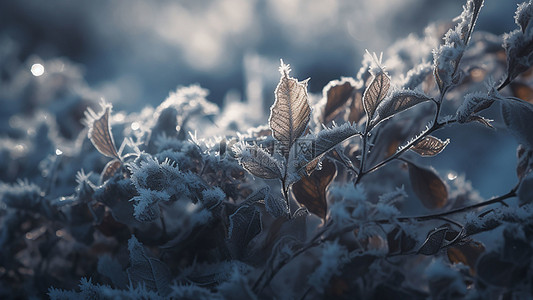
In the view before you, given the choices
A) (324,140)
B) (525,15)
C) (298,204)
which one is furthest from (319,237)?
(525,15)

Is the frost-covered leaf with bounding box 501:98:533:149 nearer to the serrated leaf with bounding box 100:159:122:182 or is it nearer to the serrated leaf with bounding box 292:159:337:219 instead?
the serrated leaf with bounding box 292:159:337:219

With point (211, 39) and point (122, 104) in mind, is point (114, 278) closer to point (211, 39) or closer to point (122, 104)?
point (122, 104)

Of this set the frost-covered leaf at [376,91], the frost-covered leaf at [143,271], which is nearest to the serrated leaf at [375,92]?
the frost-covered leaf at [376,91]

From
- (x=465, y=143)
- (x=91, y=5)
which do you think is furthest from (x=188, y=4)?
(x=465, y=143)

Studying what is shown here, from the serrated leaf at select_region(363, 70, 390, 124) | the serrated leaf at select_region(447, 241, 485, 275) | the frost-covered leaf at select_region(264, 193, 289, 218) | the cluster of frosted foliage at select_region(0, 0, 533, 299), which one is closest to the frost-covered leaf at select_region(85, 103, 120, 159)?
the cluster of frosted foliage at select_region(0, 0, 533, 299)

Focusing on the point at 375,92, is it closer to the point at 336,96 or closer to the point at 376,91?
the point at 376,91

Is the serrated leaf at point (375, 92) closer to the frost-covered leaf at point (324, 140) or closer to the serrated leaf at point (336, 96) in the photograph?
the frost-covered leaf at point (324, 140)
